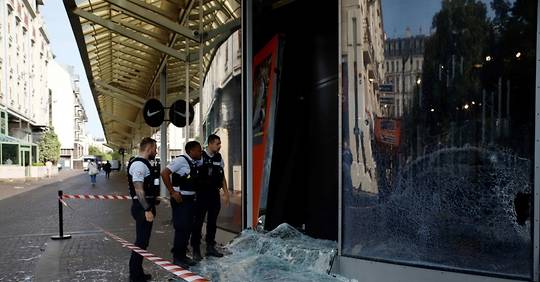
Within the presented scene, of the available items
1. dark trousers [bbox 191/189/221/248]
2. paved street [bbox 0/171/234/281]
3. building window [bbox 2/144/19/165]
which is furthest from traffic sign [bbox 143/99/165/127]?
building window [bbox 2/144/19/165]

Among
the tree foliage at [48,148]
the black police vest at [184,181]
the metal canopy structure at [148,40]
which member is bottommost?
the tree foliage at [48,148]

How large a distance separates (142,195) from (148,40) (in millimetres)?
7525

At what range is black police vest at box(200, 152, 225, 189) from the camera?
6.95 metres

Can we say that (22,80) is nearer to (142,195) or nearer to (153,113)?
(153,113)

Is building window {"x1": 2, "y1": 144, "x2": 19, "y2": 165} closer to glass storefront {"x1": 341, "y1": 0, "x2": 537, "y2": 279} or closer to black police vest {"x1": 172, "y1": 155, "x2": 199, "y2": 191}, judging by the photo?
black police vest {"x1": 172, "y1": 155, "x2": 199, "y2": 191}

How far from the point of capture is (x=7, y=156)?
33.6 metres

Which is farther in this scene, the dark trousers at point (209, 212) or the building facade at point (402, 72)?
the dark trousers at point (209, 212)

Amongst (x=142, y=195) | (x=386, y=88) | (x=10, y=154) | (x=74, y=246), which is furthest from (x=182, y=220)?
(x=10, y=154)

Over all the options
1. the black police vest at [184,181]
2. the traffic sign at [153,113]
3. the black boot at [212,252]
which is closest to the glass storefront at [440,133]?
Result: the black police vest at [184,181]

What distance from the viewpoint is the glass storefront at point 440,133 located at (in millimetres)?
4070

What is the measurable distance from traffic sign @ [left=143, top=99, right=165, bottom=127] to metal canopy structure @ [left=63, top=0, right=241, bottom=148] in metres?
1.03

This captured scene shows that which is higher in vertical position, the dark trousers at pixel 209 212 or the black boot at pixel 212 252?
the dark trousers at pixel 209 212

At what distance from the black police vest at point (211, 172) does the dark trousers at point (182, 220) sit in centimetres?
51

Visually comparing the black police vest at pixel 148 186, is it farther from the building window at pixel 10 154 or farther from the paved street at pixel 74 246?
the building window at pixel 10 154
